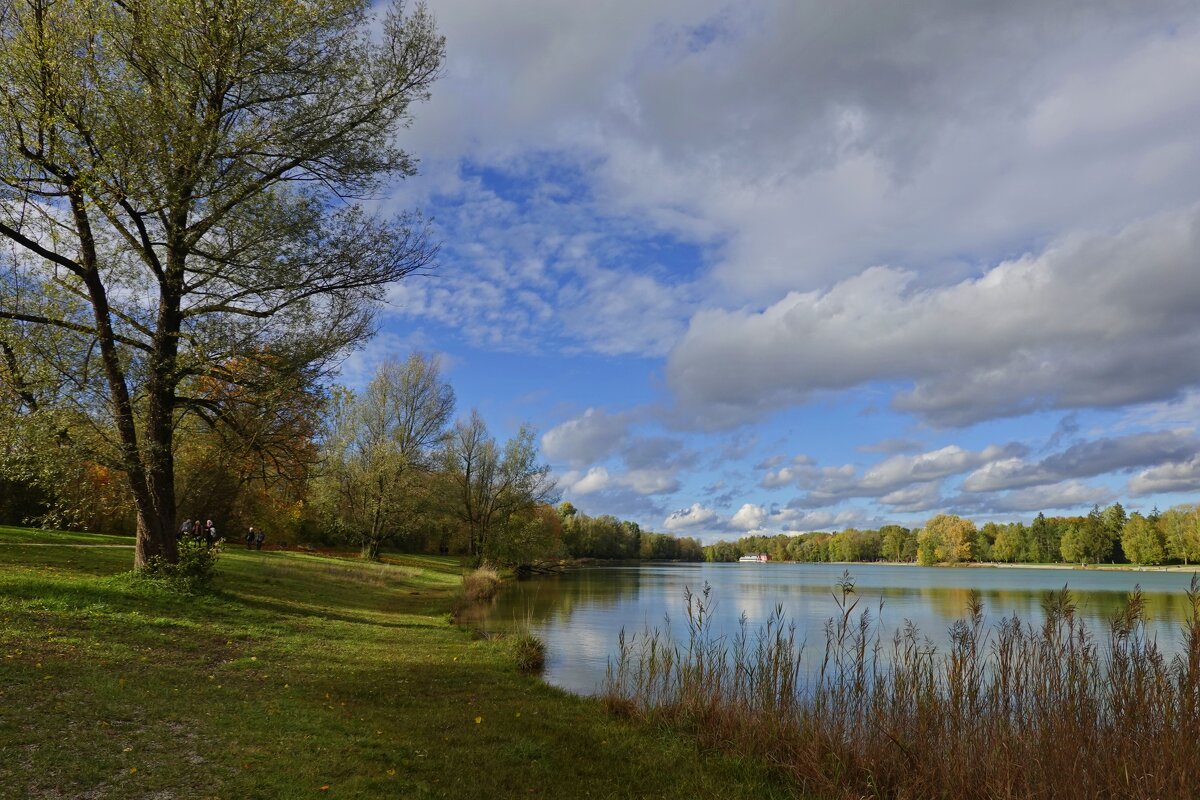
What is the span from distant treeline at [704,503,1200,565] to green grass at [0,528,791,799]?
110441 millimetres

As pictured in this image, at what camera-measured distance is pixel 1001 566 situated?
134m

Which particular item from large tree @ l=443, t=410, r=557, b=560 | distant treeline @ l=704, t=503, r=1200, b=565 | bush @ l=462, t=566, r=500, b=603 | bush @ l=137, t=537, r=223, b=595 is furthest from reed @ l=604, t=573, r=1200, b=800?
distant treeline @ l=704, t=503, r=1200, b=565

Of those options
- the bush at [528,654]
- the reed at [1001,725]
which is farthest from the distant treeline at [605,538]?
the reed at [1001,725]

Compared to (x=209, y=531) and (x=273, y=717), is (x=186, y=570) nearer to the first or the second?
(x=273, y=717)

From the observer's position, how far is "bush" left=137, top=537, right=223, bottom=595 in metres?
14.3

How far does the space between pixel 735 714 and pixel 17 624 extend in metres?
10.5

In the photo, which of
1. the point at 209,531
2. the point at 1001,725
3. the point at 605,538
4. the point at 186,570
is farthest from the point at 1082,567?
the point at 186,570

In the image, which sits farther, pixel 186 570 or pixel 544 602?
pixel 544 602

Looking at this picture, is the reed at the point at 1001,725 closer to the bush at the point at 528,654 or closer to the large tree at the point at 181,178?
the bush at the point at 528,654

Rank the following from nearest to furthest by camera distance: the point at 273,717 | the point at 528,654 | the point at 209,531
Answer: the point at 273,717
the point at 528,654
the point at 209,531

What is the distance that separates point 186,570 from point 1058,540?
14582 cm

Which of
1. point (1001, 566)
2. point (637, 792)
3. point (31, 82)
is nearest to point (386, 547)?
point (31, 82)

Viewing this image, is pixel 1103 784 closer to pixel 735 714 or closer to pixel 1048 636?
pixel 1048 636

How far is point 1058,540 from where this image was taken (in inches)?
4833
